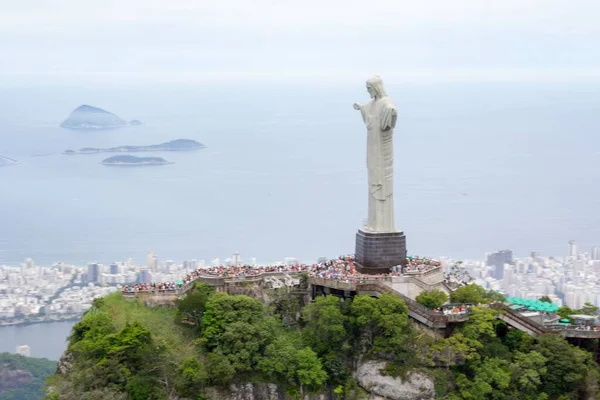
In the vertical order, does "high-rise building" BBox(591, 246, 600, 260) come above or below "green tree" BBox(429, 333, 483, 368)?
above

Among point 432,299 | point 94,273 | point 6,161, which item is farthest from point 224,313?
point 6,161

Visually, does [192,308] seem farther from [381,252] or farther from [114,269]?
[114,269]

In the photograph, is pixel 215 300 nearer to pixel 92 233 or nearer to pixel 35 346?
pixel 35 346

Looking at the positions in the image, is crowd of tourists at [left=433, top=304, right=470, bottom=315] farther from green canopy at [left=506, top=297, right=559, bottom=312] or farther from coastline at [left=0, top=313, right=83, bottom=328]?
coastline at [left=0, top=313, right=83, bottom=328]

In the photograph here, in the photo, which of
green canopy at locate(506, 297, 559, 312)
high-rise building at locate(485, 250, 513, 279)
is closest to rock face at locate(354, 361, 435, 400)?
green canopy at locate(506, 297, 559, 312)

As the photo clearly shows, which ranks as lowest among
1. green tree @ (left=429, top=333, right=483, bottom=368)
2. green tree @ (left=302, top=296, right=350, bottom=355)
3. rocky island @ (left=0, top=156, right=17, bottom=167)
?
green tree @ (left=429, top=333, right=483, bottom=368)

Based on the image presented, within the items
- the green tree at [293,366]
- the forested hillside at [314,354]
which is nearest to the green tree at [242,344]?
the forested hillside at [314,354]
